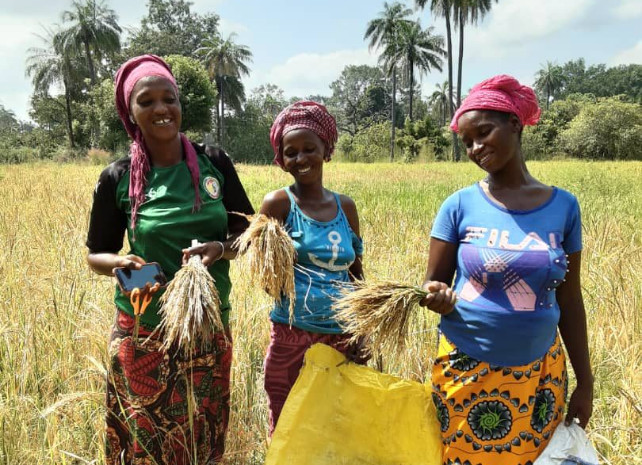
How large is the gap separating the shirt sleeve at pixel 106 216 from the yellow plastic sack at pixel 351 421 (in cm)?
77

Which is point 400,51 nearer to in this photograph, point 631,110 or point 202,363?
point 631,110

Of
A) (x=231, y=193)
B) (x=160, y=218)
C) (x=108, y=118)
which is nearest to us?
(x=160, y=218)

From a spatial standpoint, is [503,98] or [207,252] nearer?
[503,98]

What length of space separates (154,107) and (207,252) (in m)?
0.49

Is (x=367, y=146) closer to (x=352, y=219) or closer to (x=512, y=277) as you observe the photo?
(x=352, y=219)

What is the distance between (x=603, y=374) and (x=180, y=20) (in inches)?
1762

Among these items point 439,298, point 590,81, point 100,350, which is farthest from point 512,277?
point 590,81

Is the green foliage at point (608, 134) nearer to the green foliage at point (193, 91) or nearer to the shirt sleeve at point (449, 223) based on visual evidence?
the green foliage at point (193, 91)

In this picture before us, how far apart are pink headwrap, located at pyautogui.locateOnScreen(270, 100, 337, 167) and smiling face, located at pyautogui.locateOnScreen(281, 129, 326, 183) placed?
0.02 metres

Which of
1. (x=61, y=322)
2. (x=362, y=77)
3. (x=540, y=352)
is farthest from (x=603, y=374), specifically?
(x=362, y=77)

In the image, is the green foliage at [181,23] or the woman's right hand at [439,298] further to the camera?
the green foliage at [181,23]

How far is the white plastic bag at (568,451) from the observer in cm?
122

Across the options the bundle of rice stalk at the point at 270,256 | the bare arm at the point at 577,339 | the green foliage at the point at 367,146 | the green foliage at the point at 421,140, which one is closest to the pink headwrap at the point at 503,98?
the bare arm at the point at 577,339

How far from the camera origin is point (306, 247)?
4.95ft
